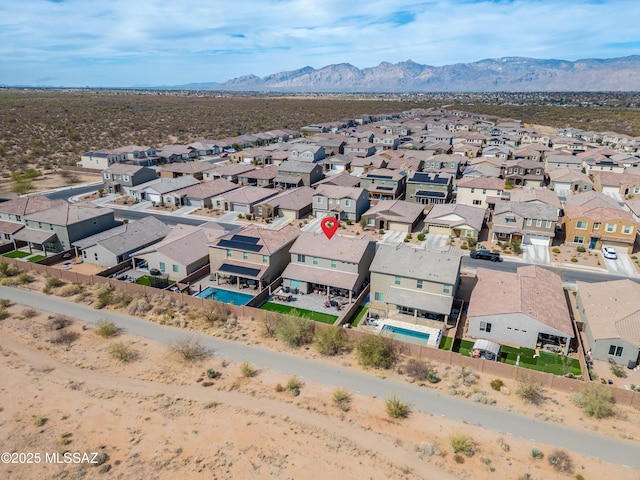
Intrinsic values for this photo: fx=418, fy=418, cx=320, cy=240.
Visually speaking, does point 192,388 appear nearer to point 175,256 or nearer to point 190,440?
point 190,440

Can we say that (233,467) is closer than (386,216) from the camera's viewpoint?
Yes

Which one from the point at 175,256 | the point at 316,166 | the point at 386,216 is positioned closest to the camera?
the point at 175,256

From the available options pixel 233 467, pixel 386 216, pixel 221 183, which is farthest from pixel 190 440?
pixel 221 183

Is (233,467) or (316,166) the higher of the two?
(316,166)

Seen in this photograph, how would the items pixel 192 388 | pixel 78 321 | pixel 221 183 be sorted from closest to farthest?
pixel 192 388
pixel 78 321
pixel 221 183

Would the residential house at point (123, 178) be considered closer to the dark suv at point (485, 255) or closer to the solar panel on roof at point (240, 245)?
the solar panel on roof at point (240, 245)

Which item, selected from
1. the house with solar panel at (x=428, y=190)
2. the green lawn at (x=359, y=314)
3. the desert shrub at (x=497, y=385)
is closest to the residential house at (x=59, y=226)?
the green lawn at (x=359, y=314)
